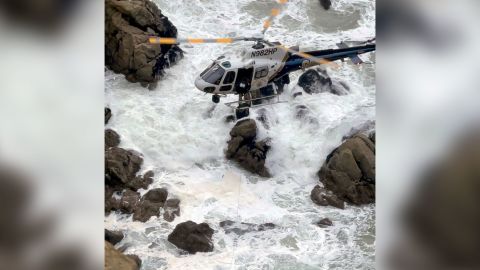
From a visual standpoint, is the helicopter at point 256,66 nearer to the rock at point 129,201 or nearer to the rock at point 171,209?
the rock at point 171,209

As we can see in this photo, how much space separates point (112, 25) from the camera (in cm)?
469

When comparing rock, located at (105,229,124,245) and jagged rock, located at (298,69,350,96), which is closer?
rock, located at (105,229,124,245)

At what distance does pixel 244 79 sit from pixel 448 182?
2123 millimetres

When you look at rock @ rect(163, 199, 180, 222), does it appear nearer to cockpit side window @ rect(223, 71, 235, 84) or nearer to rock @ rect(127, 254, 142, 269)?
rock @ rect(127, 254, 142, 269)

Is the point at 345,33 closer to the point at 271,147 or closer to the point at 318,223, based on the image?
the point at 271,147

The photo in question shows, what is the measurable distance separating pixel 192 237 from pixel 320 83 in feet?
6.20

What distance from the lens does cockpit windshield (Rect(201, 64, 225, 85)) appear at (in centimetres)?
474

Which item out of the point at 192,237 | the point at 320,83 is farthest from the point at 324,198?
the point at 192,237

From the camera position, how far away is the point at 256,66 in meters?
4.82

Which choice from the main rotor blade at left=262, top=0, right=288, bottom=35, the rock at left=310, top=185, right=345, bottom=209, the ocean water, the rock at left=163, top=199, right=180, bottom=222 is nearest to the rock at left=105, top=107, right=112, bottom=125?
the ocean water

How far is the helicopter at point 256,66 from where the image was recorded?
4.76m

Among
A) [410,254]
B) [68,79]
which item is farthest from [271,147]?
[68,79]

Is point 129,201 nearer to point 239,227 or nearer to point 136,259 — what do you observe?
point 136,259

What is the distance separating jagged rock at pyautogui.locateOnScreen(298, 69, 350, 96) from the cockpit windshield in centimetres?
77
